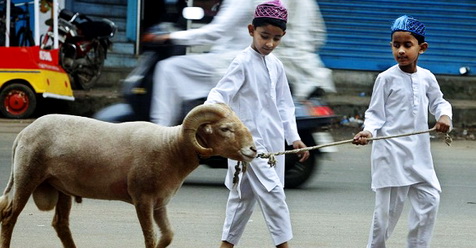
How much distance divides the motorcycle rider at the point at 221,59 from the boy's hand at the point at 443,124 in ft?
10.4

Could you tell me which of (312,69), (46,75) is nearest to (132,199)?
(312,69)

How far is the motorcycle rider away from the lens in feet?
28.8

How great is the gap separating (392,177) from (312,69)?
3868 mm

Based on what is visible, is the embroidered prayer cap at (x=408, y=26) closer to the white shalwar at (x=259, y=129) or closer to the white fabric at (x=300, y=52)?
the white shalwar at (x=259, y=129)

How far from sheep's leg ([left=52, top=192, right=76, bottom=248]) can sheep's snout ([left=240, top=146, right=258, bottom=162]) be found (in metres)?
1.28

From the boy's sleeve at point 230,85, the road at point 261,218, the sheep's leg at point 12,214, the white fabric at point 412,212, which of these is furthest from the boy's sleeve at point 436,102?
the sheep's leg at point 12,214

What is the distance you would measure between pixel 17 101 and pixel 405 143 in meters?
9.60

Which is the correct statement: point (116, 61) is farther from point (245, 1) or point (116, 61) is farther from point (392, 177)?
point (392, 177)

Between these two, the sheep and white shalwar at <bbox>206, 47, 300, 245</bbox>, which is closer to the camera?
the sheep

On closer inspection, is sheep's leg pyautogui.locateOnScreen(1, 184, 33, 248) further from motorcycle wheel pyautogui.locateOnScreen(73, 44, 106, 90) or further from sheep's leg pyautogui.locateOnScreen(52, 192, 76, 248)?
motorcycle wheel pyautogui.locateOnScreen(73, 44, 106, 90)

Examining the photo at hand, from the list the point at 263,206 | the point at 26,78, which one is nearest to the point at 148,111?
the point at 263,206

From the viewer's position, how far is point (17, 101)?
47.1ft

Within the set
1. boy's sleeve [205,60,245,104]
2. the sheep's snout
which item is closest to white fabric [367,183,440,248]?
the sheep's snout

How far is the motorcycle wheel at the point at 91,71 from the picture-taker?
16.3 metres
